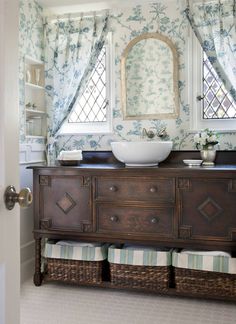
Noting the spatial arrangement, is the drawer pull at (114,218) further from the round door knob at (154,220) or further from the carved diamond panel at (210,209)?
the carved diamond panel at (210,209)

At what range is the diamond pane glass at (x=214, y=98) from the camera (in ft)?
10.4

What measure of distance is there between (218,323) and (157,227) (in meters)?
0.73

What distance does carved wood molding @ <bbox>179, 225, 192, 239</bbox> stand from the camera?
2656mm

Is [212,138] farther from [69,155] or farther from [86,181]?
[69,155]

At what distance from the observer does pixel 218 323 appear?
240cm

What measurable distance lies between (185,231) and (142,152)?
25.3 inches

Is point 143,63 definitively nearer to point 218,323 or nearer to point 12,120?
point 218,323

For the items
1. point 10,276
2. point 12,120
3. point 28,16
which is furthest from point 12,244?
point 28,16

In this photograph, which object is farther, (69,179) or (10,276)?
(69,179)

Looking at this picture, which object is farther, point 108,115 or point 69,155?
point 108,115

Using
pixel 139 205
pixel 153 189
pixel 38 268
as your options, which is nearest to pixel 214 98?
pixel 153 189

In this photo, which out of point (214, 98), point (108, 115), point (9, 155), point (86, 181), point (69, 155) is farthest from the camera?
point (108, 115)

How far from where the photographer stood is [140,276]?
2.79 meters

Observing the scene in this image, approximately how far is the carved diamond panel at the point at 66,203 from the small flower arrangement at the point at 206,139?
1.08m
